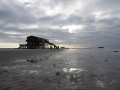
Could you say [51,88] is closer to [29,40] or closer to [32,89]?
[32,89]

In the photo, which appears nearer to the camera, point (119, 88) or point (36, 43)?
point (119, 88)

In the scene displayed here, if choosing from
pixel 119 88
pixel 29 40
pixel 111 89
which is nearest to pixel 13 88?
pixel 111 89

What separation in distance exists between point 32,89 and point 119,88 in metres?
5.19

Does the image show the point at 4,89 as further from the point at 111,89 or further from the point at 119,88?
the point at 119,88

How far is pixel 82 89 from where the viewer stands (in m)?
5.96

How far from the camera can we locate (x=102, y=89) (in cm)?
602

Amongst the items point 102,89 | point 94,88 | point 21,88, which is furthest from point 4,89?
point 102,89

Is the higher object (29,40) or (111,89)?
(29,40)

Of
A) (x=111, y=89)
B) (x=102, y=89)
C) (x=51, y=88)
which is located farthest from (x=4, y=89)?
(x=111, y=89)

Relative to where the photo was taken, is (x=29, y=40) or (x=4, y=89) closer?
(x=4, y=89)

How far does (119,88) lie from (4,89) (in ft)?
22.3

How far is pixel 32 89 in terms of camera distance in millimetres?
5906

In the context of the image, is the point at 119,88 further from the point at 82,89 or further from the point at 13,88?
the point at 13,88

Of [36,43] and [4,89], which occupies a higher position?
[36,43]
